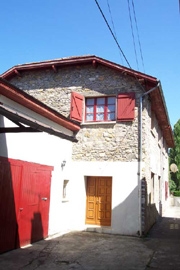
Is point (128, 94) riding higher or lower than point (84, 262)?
higher

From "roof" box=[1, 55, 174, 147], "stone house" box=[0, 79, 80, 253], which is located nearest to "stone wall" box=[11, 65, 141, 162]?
"roof" box=[1, 55, 174, 147]

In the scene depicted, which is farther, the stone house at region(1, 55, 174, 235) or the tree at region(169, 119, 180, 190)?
the tree at region(169, 119, 180, 190)

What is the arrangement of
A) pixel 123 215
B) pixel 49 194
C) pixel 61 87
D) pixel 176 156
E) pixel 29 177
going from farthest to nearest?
pixel 176 156
pixel 61 87
pixel 123 215
pixel 49 194
pixel 29 177

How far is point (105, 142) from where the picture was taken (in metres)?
10.6

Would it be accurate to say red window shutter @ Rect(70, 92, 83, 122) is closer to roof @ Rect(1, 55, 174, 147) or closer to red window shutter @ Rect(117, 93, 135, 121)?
roof @ Rect(1, 55, 174, 147)

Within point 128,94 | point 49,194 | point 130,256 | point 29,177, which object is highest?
point 128,94

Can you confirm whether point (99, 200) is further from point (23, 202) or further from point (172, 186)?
point (172, 186)

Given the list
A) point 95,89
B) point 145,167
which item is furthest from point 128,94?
point 145,167

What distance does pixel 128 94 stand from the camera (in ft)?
34.2

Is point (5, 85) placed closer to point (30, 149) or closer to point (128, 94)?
point (30, 149)

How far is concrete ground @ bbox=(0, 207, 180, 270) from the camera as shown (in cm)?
581

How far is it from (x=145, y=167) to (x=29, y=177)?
4.45m

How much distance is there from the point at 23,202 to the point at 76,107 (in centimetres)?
Result: 483

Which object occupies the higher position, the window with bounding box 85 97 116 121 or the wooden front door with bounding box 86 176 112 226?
the window with bounding box 85 97 116 121
